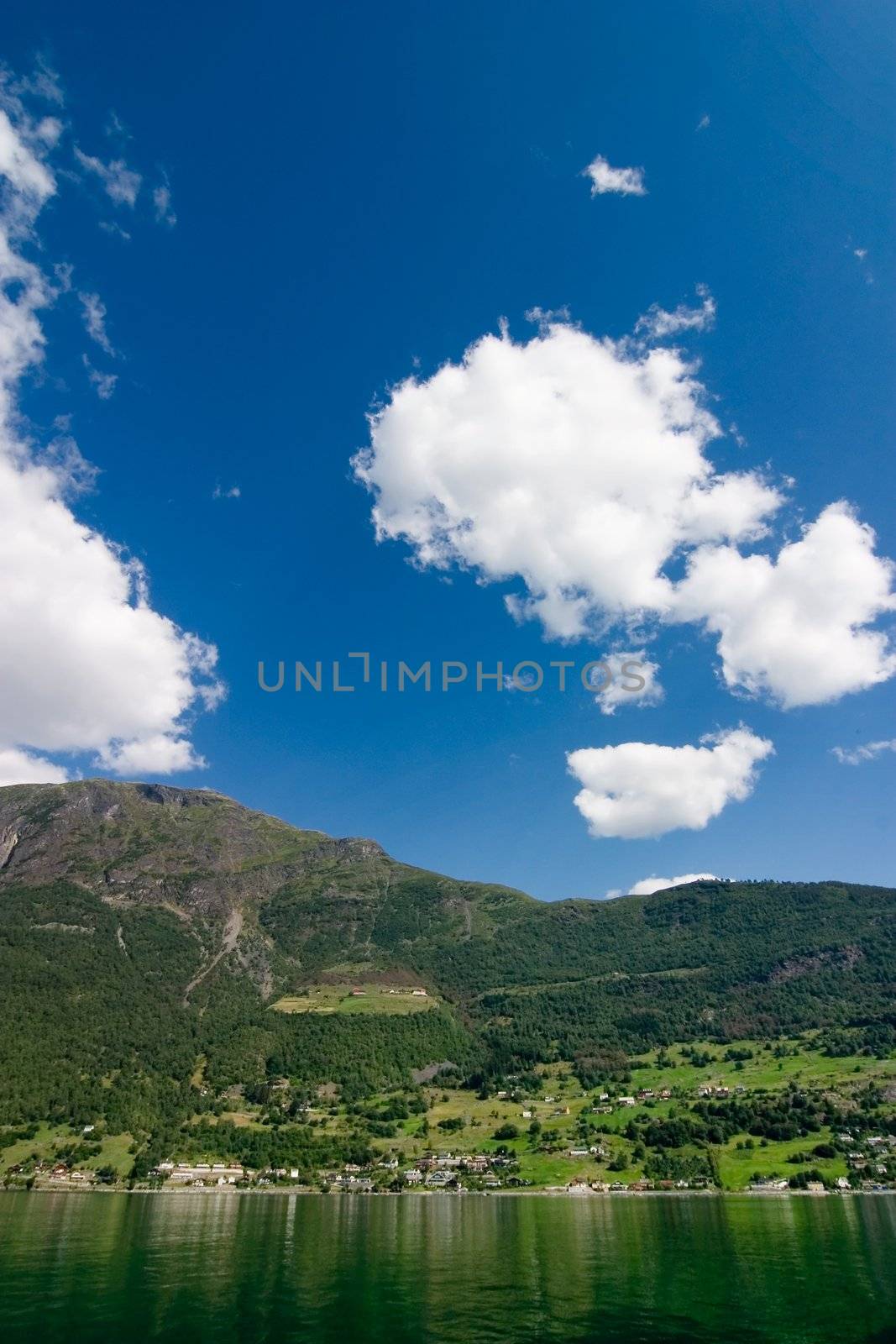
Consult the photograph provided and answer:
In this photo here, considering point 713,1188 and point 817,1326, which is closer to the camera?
point 817,1326

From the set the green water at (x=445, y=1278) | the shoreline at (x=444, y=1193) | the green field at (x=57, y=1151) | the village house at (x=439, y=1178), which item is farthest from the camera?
the green field at (x=57, y=1151)

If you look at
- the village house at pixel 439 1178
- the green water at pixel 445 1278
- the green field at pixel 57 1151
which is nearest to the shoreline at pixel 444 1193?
the village house at pixel 439 1178

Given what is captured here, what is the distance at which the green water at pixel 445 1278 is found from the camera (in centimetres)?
4578

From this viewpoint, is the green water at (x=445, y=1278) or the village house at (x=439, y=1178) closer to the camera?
the green water at (x=445, y=1278)

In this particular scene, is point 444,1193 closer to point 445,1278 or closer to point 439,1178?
point 439,1178

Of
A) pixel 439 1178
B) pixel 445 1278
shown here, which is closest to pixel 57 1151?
pixel 439 1178

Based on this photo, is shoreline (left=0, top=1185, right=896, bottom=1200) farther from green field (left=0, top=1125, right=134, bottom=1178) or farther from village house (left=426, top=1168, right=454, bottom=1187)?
green field (left=0, top=1125, right=134, bottom=1178)

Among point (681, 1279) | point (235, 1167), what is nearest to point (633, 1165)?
point (235, 1167)

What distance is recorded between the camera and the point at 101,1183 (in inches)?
7013

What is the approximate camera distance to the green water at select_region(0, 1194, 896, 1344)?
4578 cm

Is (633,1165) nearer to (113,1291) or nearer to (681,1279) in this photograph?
(681,1279)

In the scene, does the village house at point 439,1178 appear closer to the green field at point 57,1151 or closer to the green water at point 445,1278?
the green water at point 445,1278

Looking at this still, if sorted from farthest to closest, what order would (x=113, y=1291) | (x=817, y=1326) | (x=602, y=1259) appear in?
(x=602, y=1259), (x=113, y=1291), (x=817, y=1326)

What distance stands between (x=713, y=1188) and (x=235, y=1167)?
113 meters
